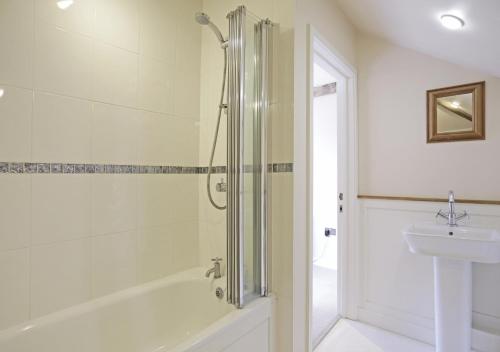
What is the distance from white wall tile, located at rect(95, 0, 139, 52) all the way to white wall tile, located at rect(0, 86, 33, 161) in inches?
19.6

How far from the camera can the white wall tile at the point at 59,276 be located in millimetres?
1197

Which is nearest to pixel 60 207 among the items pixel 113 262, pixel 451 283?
pixel 113 262

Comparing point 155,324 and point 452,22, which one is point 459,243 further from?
point 155,324

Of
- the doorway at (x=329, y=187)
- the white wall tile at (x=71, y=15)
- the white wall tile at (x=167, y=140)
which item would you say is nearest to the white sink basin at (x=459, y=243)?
the doorway at (x=329, y=187)

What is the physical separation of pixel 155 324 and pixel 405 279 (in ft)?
6.22

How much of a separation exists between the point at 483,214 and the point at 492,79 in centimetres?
93

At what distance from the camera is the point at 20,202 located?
3.78 feet

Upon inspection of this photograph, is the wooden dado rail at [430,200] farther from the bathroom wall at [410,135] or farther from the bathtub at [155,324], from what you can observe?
the bathtub at [155,324]

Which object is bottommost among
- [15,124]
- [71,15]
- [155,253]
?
[155,253]

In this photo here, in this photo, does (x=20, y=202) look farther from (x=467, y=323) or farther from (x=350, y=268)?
(x=467, y=323)

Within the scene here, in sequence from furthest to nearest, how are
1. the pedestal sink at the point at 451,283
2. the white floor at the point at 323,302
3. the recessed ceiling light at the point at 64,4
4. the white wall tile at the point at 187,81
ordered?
the white floor at the point at 323,302 → the white wall tile at the point at 187,81 → the pedestal sink at the point at 451,283 → the recessed ceiling light at the point at 64,4

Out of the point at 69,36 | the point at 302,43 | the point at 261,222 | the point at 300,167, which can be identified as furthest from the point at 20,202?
the point at 302,43

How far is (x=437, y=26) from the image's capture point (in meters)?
1.58

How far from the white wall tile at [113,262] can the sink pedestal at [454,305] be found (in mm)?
1945
